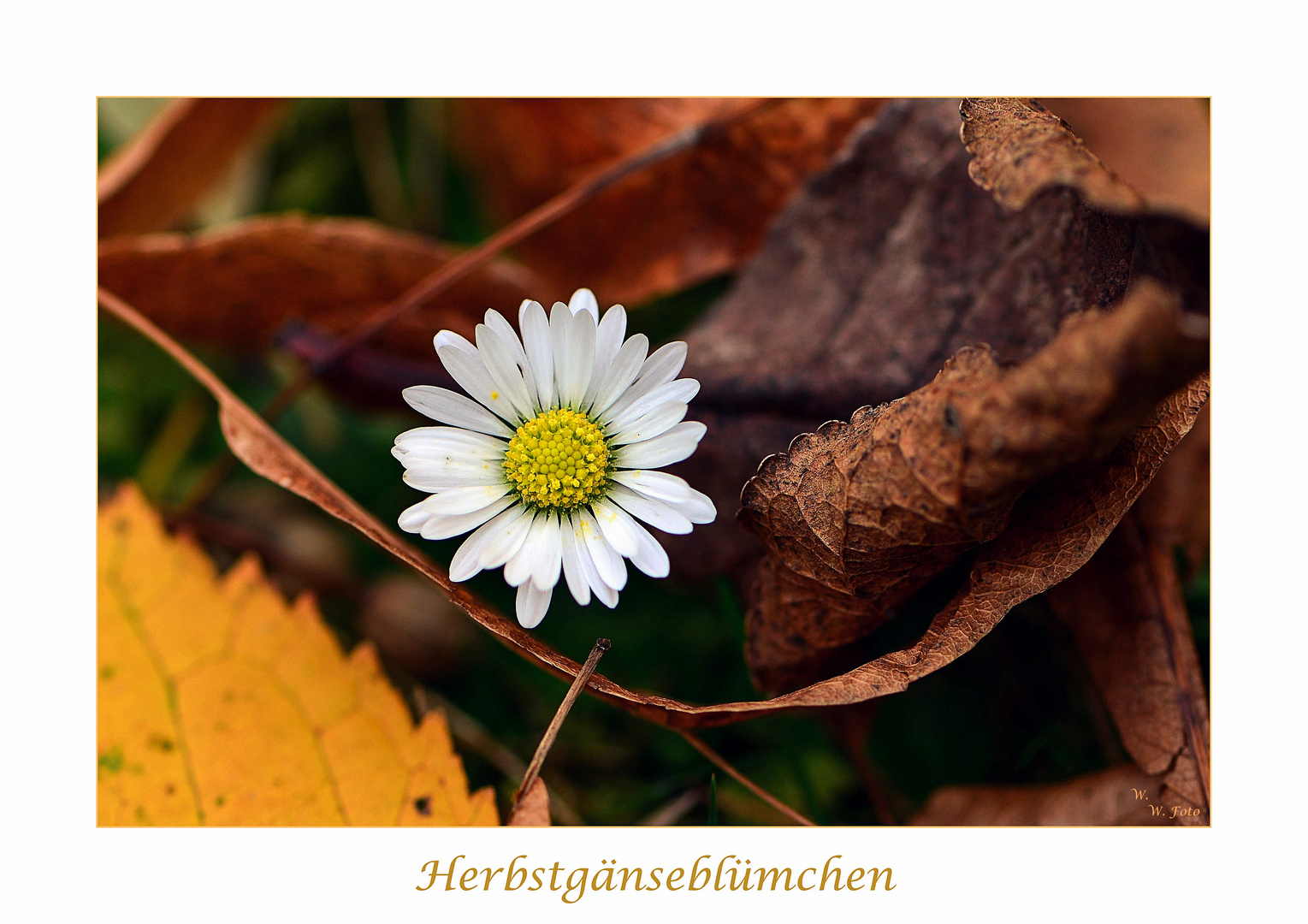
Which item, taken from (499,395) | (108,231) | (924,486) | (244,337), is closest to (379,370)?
(244,337)

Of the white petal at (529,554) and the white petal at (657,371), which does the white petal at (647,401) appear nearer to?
the white petal at (657,371)

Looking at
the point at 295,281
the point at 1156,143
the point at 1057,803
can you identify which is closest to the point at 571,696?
the point at 1057,803

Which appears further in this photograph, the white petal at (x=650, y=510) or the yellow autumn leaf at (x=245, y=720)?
the yellow autumn leaf at (x=245, y=720)

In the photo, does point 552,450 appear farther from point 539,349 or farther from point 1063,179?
point 1063,179

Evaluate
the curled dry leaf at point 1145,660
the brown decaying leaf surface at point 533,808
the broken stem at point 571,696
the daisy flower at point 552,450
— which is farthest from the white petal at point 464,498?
the curled dry leaf at point 1145,660

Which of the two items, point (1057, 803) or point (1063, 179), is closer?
point (1063, 179)

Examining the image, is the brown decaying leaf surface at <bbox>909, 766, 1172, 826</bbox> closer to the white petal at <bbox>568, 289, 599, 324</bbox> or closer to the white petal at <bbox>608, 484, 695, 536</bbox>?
the white petal at <bbox>608, 484, 695, 536</bbox>
